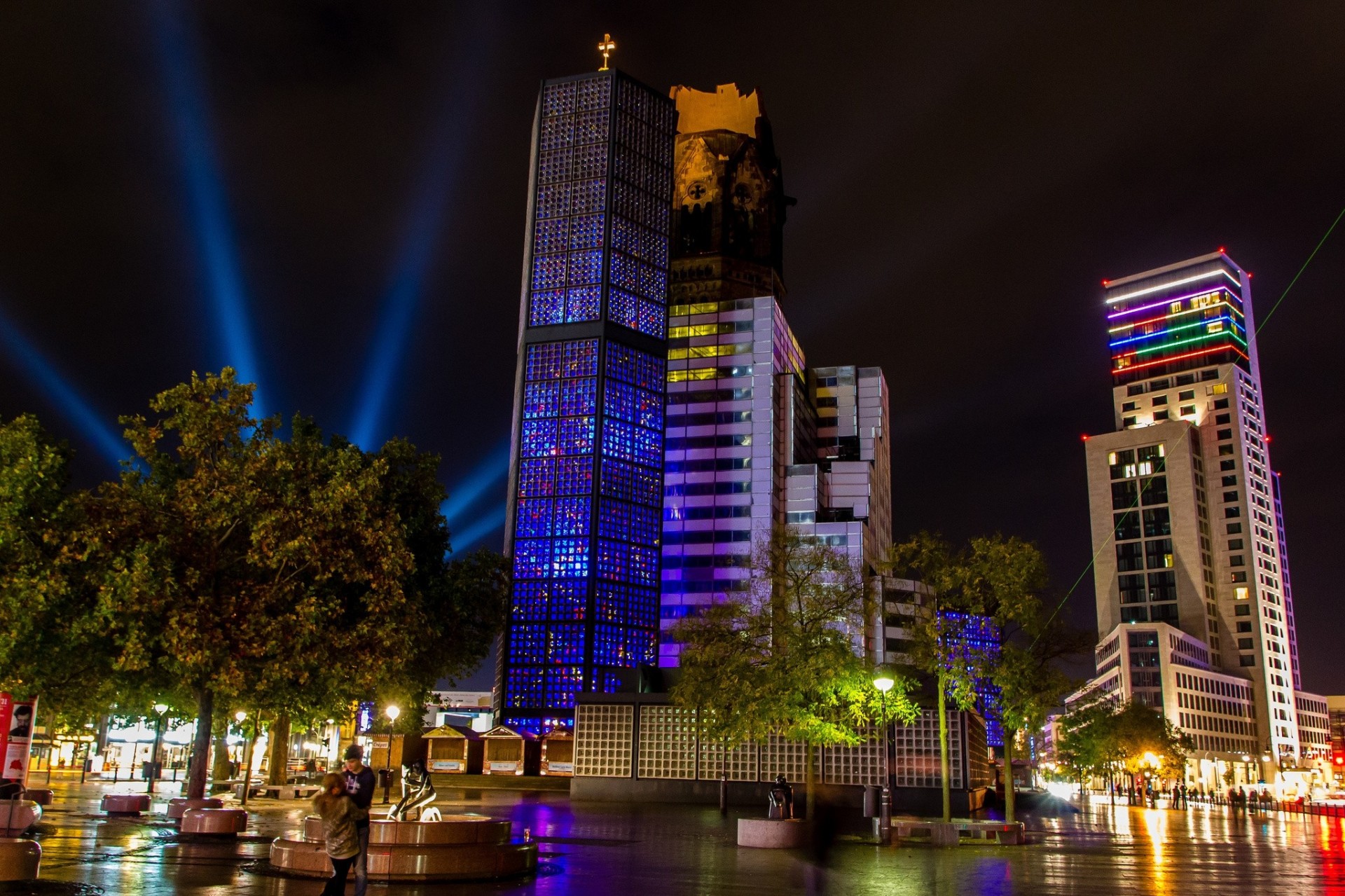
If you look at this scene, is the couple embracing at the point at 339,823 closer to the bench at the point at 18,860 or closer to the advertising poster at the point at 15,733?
the bench at the point at 18,860

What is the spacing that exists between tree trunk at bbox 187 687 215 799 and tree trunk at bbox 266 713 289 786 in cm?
2078

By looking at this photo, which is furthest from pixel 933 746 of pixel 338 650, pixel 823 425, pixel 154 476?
pixel 823 425

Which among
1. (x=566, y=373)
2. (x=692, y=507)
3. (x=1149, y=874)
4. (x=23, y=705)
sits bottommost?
(x=1149, y=874)

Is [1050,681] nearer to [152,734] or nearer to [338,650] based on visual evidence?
[338,650]

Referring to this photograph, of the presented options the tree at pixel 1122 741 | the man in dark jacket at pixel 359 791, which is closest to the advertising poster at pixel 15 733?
the man in dark jacket at pixel 359 791

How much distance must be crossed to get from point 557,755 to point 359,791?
209 ft

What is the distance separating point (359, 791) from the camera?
14.9 meters

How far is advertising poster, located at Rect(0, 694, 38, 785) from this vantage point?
25.3 m

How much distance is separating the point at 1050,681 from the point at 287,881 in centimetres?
2960

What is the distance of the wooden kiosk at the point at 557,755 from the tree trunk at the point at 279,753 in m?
24.0

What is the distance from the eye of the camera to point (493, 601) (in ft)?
169

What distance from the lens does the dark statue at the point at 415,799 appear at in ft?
65.5

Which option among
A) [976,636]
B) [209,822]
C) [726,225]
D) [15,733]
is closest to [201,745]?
[209,822]

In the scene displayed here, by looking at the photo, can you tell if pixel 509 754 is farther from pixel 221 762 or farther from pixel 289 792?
pixel 289 792
